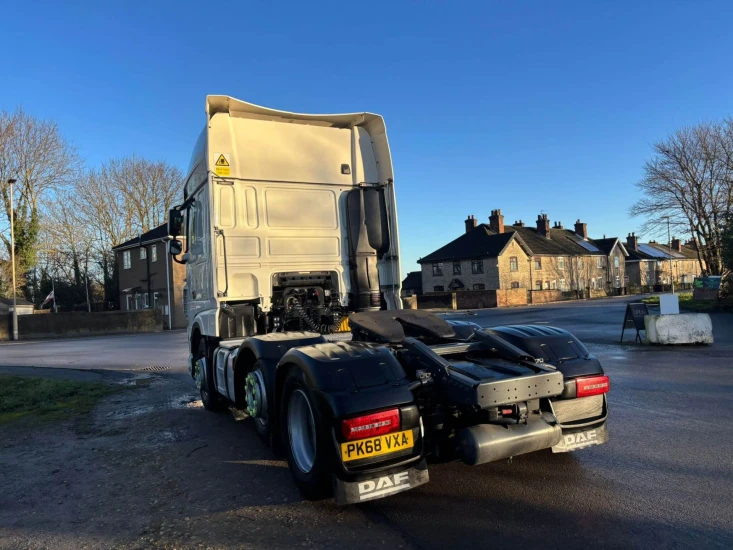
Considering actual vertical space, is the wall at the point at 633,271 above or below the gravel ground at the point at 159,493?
above

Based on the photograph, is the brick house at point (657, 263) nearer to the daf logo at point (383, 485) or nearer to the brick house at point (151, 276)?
the brick house at point (151, 276)

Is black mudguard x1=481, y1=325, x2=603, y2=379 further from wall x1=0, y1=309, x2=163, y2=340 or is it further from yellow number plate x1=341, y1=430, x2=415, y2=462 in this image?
wall x1=0, y1=309, x2=163, y2=340

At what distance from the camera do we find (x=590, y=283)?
217 feet

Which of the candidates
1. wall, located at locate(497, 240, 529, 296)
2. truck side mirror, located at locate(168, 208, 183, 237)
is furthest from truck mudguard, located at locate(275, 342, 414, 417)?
wall, located at locate(497, 240, 529, 296)

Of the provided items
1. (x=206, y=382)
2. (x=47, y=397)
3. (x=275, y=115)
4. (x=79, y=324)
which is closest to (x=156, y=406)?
(x=206, y=382)

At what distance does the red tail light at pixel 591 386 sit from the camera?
4.09 metres

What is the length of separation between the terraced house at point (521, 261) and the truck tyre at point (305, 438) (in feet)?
171

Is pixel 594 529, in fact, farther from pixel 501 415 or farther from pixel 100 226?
pixel 100 226

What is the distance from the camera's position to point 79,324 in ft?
101

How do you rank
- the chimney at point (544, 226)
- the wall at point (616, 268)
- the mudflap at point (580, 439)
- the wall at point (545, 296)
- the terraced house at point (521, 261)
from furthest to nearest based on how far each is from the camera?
the wall at point (616, 268)
the chimney at point (544, 226)
the terraced house at point (521, 261)
the wall at point (545, 296)
the mudflap at point (580, 439)

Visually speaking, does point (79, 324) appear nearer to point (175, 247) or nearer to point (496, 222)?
point (175, 247)

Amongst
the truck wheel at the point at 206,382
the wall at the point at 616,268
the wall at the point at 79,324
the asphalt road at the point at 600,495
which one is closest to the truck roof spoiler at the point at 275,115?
the truck wheel at the point at 206,382

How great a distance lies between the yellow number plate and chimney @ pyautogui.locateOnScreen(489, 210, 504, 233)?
59043mm

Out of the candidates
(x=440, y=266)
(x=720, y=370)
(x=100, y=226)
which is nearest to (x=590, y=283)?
(x=440, y=266)
